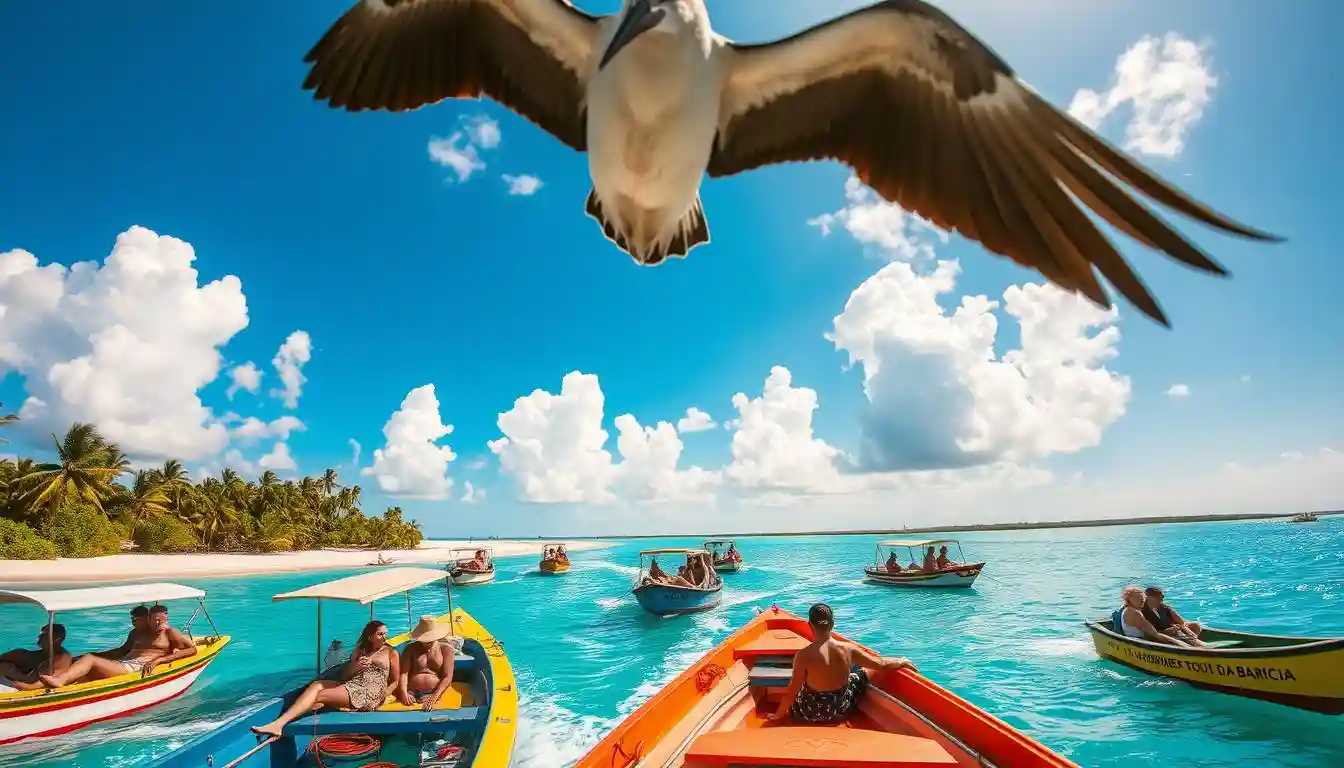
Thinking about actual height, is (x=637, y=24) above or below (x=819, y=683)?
above

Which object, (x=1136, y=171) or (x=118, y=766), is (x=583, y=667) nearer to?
(x=118, y=766)

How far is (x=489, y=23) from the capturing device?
2738 mm

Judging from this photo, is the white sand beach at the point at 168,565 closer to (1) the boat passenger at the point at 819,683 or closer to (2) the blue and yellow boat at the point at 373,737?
(2) the blue and yellow boat at the point at 373,737

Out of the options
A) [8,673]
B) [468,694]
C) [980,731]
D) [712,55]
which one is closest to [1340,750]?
[980,731]

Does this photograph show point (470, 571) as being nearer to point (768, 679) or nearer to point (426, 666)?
point (426, 666)

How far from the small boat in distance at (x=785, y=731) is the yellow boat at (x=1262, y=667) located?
6.72 meters

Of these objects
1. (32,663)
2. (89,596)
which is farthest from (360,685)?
(32,663)

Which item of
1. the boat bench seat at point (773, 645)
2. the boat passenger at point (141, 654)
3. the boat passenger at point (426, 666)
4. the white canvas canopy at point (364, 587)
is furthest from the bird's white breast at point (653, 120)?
the boat passenger at point (141, 654)

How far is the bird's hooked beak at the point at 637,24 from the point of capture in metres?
1.55

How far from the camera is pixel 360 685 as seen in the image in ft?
21.7

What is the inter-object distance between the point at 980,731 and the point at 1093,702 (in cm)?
872

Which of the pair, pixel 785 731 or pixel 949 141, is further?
pixel 785 731

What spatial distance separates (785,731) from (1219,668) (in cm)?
904

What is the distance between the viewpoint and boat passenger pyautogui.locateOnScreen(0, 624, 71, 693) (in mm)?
7914
